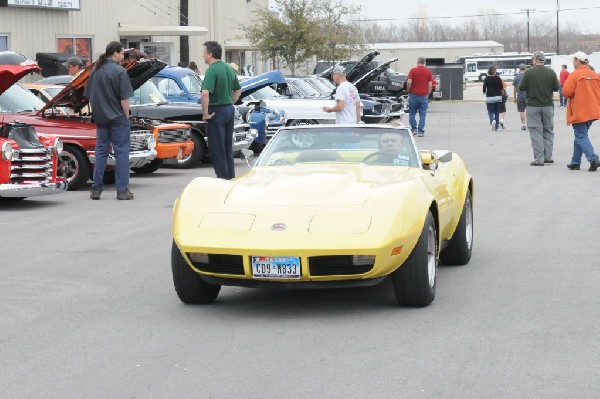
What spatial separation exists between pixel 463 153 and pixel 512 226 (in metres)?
10.9

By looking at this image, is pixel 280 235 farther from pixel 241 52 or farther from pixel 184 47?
pixel 241 52

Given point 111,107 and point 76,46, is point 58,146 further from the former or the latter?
point 76,46

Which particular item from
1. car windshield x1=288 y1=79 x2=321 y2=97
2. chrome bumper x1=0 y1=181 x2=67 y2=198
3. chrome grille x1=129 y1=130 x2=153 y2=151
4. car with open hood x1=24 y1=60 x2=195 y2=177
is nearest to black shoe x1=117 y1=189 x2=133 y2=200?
chrome bumper x1=0 y1=181 x2=67 y2=198

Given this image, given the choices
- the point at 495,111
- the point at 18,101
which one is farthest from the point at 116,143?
the point at 495,111

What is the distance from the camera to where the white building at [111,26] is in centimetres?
3575

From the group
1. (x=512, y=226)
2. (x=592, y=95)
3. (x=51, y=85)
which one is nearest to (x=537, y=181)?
(x=592, y=95)

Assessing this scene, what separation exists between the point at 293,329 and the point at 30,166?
7.60 metres

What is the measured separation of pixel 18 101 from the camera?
16.2m

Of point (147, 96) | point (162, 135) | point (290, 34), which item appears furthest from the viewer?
point (290, 34)

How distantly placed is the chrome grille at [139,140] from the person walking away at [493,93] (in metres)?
15.7

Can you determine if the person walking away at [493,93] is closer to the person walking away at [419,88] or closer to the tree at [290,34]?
the person walking away at [419,88]

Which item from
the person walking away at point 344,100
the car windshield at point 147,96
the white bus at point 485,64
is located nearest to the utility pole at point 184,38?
the car windshield at point 147,96

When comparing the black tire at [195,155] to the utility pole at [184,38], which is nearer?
the black tire at [195,155]

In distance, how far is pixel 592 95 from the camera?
18078 millimetres
